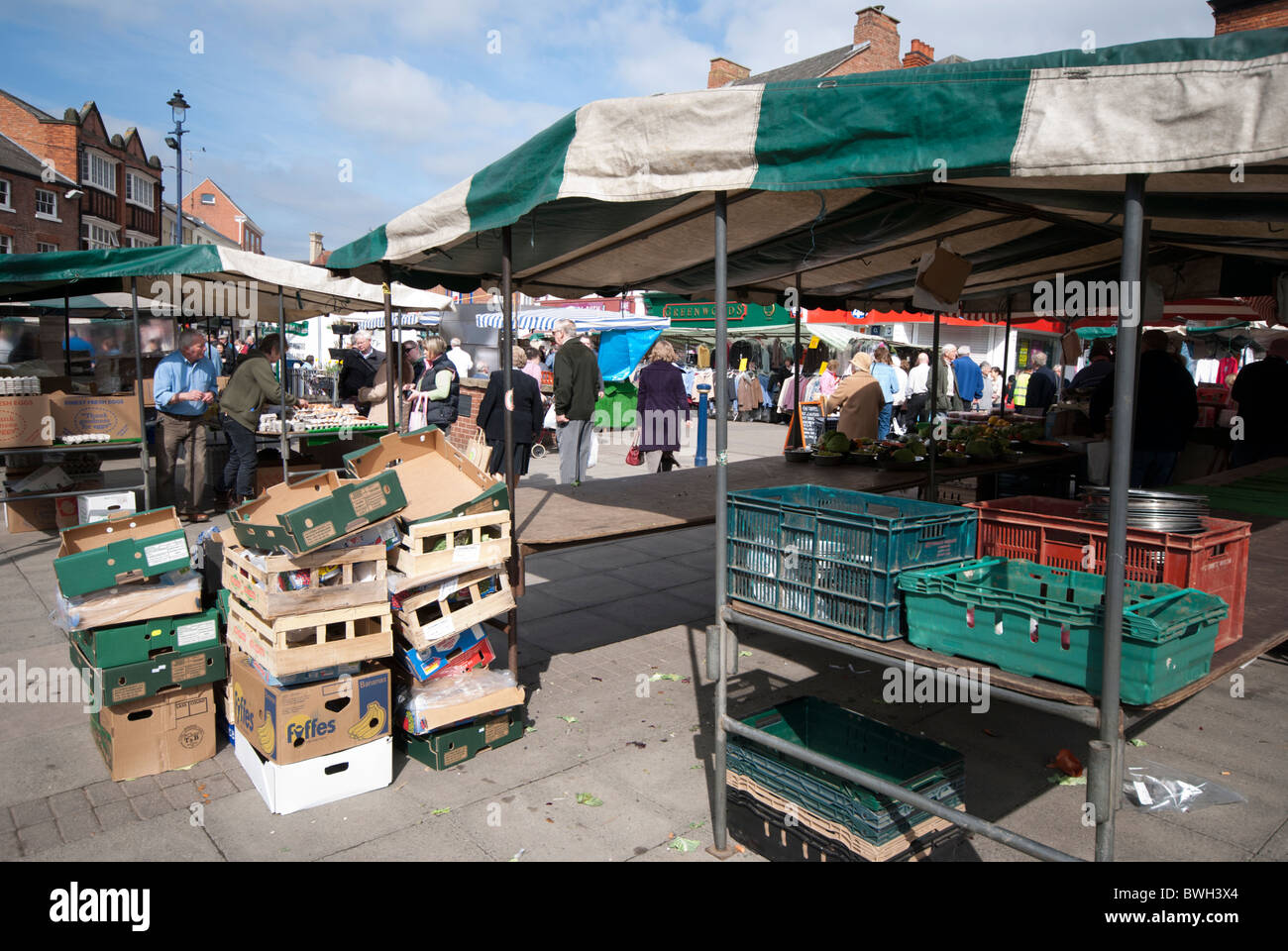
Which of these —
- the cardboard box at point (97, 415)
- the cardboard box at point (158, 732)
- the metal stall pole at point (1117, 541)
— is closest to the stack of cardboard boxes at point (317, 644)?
the cardboard box at point (158, 732)

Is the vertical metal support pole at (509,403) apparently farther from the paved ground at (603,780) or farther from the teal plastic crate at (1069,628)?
the teal plastic crate at (1069,628)

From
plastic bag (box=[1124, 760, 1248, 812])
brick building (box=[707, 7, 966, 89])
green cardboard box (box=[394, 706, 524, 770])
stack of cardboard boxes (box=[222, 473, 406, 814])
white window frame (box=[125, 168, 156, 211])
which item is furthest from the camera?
white window frame (box=[125, 168, 156, 211])

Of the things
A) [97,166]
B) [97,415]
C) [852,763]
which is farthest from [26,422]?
[97,166]

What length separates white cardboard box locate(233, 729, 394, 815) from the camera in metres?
3.48

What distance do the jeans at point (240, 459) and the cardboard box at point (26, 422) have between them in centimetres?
168

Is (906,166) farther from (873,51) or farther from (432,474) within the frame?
(873,51)

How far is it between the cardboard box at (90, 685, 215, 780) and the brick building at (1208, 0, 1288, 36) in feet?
78.4

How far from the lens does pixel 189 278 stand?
379 inches

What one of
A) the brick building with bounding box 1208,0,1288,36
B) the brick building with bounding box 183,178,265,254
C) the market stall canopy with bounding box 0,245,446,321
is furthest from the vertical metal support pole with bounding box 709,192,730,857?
the brick building with bounding box 183,178,265,254

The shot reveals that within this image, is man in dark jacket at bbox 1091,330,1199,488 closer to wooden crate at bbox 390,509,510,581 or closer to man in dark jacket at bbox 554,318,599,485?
man in dark jacket at bbox 554,318,599,485

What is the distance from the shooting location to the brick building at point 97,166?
38.4 metres

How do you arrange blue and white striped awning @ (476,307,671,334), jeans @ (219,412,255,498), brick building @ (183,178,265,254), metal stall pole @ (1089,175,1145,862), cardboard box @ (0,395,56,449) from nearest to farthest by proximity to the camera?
1. metal stall pole @ (1089,175,1145,862)
2. cardboard box @ (0,395,56,449)
3. jeans @ (219,412,255,498)
4. blue and white striped awning @ (476,307,671,334)
5. brick building @ (183,178,265,254)

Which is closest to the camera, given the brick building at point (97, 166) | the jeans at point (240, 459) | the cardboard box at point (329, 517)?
the cardboard box at point (329, 517)
